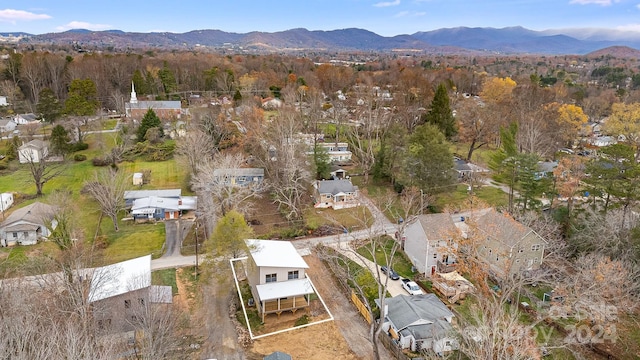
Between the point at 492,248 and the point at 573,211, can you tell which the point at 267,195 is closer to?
the point at 492,248

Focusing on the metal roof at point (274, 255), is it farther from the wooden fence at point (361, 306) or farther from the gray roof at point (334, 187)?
the gray roof at point (334, 187)

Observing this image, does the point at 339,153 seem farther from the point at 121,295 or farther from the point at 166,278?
the point at 121,295

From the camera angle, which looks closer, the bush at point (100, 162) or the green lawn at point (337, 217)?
the green lawn at point (337, 217)

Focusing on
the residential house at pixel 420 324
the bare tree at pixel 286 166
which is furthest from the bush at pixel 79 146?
the residential house at pixel 420 324

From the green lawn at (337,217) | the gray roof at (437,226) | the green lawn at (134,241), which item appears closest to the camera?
the gray roof at (437,226)

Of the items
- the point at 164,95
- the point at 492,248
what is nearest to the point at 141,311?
the point at 492,248

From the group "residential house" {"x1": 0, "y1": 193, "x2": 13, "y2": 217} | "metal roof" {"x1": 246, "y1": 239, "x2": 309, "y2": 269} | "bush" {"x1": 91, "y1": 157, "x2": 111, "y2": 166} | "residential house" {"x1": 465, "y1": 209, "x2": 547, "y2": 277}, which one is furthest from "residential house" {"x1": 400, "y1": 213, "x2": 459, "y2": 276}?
"bush" {"x1": 91, "y1": 157, "x2": 111, "y2": 166}
